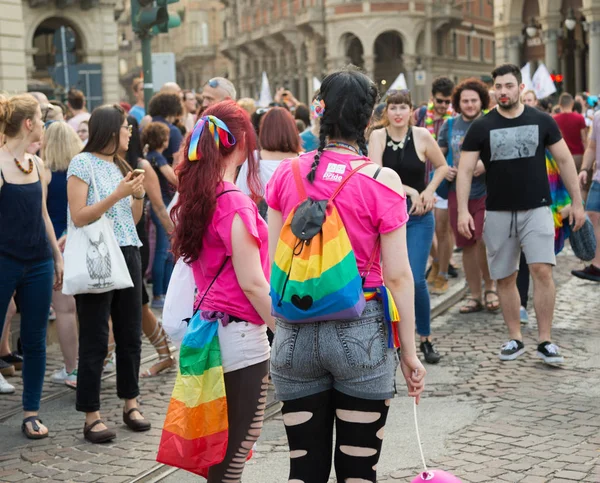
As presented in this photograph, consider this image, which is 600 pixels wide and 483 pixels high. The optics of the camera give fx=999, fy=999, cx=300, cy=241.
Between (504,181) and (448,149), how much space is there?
278cm

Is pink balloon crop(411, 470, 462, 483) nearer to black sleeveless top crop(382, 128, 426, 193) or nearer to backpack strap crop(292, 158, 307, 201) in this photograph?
backpack strap crop(292, 158, 307, 201)

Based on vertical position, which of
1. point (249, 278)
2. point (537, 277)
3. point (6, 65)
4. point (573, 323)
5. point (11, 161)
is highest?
point (6, 65)

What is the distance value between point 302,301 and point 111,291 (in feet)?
9.00

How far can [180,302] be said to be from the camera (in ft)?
14.4

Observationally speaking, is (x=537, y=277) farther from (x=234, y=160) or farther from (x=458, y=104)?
(x=234, y=160)

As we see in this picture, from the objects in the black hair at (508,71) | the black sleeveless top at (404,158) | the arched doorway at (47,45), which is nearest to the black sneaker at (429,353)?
Answer: the black sleeveless top at (404,158)

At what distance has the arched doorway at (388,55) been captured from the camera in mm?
69438

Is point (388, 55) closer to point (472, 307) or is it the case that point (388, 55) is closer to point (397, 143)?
point (472, 307)

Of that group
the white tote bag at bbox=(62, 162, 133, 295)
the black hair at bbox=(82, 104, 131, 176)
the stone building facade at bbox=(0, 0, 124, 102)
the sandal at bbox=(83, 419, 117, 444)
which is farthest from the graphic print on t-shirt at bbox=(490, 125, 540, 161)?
the stone building facade at bbox=(0, 0, 124, 102)

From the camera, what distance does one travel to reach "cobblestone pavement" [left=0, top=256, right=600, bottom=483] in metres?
5.27

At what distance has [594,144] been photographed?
9992 mm

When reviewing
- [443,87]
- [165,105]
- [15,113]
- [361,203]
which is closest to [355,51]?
[443,87]

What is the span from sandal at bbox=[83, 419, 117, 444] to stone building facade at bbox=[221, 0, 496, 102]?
50.9 metres

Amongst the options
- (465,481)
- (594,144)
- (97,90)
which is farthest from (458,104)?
(97,90)
